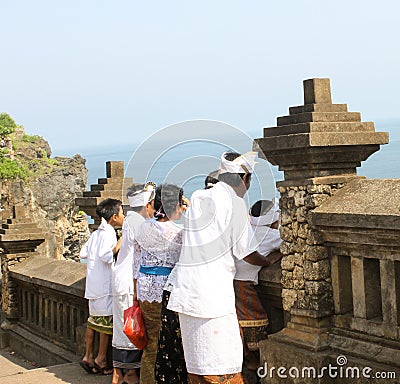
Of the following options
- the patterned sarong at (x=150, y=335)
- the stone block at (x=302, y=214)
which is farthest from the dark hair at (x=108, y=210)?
the stone block at (x=302, y=214)

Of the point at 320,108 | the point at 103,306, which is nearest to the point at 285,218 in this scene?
the point at 320,108

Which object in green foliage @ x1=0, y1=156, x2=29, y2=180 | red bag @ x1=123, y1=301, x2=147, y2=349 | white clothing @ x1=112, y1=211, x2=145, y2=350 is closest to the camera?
red bag @ x1=123, y1=301, x2=147, y2=349

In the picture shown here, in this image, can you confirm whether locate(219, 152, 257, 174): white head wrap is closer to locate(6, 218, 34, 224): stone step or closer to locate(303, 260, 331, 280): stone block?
locate(303, 260, 331, 280): stone block

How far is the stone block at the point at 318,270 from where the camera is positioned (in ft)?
15.9

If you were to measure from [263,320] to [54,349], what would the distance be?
4.17 metres

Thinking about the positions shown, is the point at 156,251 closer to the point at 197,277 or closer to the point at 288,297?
the point at 197,277

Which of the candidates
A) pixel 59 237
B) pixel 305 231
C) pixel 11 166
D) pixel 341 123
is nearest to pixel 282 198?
pixel 305 231

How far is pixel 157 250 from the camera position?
514cm

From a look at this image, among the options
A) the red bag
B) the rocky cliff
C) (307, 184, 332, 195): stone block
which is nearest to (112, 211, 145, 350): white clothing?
the red bag

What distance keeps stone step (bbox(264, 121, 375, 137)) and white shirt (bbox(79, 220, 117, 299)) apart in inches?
88.6

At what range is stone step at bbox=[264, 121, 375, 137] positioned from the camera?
189 inches

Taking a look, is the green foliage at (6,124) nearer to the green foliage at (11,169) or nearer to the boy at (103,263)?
the green foliage at (11,169)

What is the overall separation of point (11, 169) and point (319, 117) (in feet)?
114

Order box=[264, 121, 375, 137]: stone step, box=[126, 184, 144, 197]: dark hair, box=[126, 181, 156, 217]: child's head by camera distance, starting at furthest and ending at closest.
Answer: box=[126, 181, 156, 217]: child's head
box=[126, 184, 144, 197]: dark hair
box=[264, 121, 375, 137]: stone step
